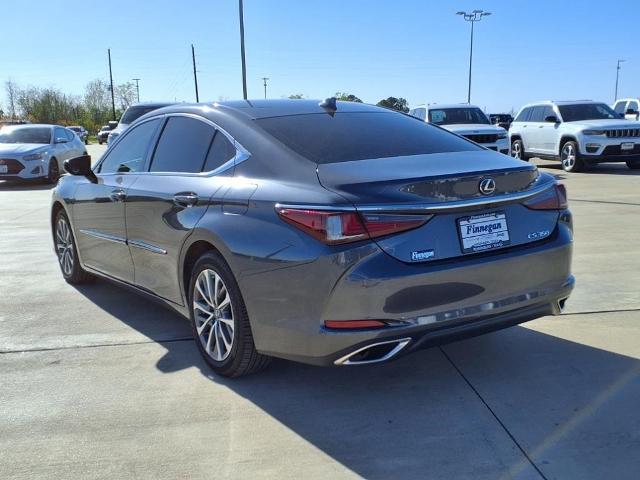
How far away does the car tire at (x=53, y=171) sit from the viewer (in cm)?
1606

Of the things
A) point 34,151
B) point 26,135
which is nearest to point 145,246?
point 34,151

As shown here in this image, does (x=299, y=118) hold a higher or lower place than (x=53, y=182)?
higher

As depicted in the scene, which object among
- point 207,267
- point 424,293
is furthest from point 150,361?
point 424,293

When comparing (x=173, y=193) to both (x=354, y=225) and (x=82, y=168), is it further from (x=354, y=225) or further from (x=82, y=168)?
(x=82, y=168)

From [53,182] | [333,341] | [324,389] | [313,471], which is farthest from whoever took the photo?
[53,182]

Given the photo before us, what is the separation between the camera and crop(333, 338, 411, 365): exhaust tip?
298cm

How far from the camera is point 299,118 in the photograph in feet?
13.0

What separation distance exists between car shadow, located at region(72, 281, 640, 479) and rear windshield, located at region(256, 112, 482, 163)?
4.17 ft

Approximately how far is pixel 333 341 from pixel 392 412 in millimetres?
580

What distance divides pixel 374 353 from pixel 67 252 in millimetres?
3907

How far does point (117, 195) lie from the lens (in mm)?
4660

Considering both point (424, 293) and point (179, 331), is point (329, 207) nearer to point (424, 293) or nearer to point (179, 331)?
point (424, 293)

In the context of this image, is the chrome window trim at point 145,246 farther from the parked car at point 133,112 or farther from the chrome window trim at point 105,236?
the parked car at point 133,112

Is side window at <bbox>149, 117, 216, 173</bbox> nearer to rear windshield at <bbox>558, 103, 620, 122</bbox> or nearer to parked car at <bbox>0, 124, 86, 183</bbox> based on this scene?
parked car at <bbox>0, 124, 86, 183</bbox>
